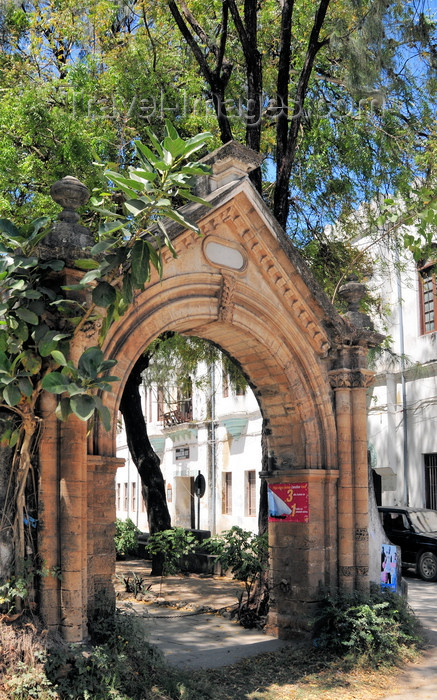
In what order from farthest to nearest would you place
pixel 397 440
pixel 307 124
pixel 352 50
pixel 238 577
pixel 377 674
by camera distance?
1. pixel 397 440
2. pixel 307 124
3. pixel 352 50
4. pixel 238 577
5. pixel 377 674

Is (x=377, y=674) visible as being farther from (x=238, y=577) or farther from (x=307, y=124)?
(x=307, y=124)

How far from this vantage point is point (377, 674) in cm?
837

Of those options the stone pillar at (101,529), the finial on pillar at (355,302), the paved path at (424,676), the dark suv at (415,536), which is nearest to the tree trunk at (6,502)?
the stone pillar at (101,529)

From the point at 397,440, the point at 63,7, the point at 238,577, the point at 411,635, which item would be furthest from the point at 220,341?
the point at 397,440

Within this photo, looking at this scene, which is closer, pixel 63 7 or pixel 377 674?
pixel 377 674

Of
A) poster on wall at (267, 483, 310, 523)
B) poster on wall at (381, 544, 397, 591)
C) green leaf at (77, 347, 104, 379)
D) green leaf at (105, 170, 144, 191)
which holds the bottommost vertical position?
poster on wall at (381, 544, 397, 591)

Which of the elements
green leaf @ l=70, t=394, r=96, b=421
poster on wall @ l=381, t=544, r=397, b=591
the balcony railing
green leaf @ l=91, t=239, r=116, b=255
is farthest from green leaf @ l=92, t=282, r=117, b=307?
the balcony railing

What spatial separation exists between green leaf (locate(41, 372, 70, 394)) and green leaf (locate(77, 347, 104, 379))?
0.17 meters

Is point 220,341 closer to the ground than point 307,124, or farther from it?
closer to the ground

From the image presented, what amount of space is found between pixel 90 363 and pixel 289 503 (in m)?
4.27

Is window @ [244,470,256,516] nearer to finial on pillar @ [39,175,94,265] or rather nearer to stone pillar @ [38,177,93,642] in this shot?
stone pillar @ [38,177,93,642]

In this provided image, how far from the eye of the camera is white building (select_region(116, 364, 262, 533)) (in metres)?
24.0

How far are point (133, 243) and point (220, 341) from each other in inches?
132

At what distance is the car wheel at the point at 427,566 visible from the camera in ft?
54.6
